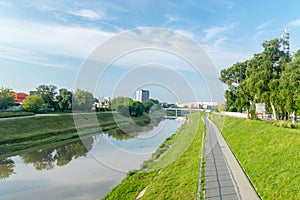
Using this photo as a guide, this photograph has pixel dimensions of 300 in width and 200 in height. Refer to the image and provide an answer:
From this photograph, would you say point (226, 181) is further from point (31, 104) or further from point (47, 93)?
point (47, 93)

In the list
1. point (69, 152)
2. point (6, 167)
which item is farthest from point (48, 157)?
point (6, 167)

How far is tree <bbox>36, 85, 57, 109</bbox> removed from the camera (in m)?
46.3

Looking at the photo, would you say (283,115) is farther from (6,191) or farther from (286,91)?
(6,191)

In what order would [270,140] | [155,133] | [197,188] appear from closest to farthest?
[197,188] → [270,140] → [155,133]

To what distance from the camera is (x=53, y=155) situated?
59.9 feet

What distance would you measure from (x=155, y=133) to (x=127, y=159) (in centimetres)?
1104

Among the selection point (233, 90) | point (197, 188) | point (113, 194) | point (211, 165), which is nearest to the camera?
point (197, 188)

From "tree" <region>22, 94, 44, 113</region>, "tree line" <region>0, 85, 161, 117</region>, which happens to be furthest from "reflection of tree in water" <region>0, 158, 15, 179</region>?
"tree" <region>22, 94, 44, 113</region>

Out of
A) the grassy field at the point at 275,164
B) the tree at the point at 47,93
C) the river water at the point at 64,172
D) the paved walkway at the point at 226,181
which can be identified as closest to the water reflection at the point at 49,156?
the river water at the point at 64,172

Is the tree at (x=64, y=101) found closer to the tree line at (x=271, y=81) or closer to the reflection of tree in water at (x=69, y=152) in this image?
the reflection of tree in water at (x=69, y=152)

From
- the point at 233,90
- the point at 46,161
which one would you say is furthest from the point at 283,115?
the point at 46,161

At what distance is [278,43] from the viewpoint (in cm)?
2109

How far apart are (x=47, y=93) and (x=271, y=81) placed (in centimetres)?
4307

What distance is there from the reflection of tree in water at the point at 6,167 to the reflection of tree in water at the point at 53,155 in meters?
0.96
